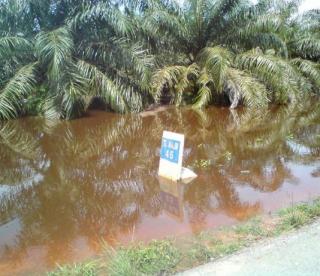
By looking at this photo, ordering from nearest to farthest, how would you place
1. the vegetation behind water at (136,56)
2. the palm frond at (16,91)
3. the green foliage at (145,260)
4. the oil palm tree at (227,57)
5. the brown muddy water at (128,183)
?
the green foliage at (145,260), the brown muddy water at (128,183), the palm frond at (16,91), the vegetation behind water at (136,56), the oil palm tree at (227,57)

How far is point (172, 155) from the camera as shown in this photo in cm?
597

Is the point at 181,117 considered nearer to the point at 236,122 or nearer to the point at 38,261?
the point at 236,122

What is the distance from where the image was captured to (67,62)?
1116cm

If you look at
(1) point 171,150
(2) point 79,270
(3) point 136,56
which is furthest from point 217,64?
(2) point 79,270

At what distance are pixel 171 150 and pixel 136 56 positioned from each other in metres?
6.76

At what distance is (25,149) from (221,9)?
8.96 m

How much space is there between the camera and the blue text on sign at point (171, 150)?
19.3 feet

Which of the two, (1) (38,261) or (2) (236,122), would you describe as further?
(2) (236,122)

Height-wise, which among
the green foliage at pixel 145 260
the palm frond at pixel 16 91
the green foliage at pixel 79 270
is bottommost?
the palm frond at pixel 16 91

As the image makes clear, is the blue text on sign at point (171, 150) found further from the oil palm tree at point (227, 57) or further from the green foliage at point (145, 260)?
the oil palm tree at point (227, 57)

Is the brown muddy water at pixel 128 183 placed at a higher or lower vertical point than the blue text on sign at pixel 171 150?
lower

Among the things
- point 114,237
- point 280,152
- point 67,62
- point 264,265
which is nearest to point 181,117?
point 67,62

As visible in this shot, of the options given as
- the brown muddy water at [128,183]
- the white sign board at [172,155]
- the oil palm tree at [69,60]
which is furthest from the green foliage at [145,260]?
the oil palm tree at [69,60]

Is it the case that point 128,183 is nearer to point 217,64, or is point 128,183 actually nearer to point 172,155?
point 172,155
